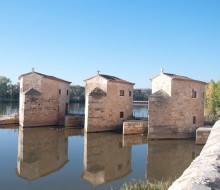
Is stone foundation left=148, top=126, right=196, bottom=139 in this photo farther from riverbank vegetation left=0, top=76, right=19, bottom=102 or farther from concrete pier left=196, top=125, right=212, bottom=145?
riverbank vegetation left=0, top=76, right=19, bottom=102

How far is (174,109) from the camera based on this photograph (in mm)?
18953

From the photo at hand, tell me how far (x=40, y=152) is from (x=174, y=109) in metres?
9.53

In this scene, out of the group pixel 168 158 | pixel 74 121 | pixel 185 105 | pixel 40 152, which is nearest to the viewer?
pixel 168 158

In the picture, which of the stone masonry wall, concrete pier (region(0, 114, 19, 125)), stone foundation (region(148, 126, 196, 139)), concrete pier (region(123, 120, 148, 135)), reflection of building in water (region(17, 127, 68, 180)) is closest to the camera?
reflection of building in water (region(17, 127, 68, 180))

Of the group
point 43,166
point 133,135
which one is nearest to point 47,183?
point 43,166

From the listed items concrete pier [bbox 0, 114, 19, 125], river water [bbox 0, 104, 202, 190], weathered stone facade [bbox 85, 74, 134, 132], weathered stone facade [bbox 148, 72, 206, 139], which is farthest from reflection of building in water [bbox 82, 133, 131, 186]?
concrete pier [bbox 0, 114, 19, 125]

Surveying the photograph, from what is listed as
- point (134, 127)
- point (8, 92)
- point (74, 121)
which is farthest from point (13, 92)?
point (134, 127)

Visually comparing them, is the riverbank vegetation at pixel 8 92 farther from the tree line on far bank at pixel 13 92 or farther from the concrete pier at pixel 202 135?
the concrete pier at pixel 202 135

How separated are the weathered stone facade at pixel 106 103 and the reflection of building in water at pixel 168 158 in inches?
199

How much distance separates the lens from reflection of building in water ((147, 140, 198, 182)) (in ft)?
37.8

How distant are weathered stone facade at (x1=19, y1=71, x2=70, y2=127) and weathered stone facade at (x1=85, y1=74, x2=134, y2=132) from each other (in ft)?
11.8

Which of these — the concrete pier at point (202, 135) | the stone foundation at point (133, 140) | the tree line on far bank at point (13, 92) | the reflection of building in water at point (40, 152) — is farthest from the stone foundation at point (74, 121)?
the tree line on far bank at point (13, 92)

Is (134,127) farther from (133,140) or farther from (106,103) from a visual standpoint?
(106,103)

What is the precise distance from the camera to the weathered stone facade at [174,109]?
61.3 ft
